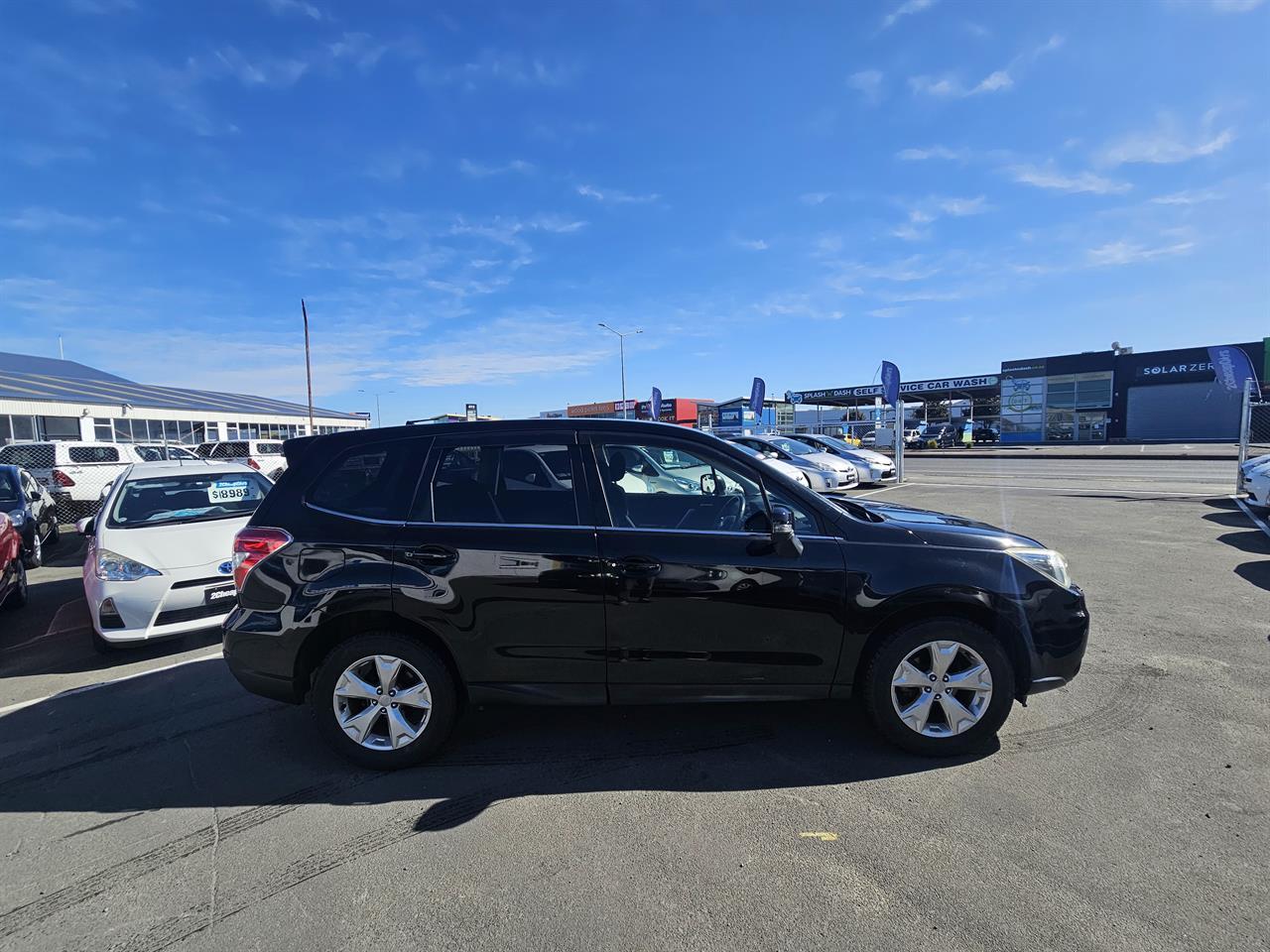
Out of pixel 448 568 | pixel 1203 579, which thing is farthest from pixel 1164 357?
pixel 448 568

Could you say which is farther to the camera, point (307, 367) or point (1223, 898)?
point (307, 367)

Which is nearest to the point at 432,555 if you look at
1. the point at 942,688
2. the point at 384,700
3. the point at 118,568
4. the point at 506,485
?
the point at 506,485

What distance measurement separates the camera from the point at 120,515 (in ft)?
19.2

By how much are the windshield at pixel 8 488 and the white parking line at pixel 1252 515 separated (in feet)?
57.7

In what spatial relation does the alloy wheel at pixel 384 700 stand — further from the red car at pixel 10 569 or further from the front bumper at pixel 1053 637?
the red car at pixel 10 569

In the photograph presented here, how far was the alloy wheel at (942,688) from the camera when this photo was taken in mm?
3273

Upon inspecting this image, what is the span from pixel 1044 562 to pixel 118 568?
6.62m

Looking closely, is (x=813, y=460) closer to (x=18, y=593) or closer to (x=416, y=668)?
(x=416, y=668)

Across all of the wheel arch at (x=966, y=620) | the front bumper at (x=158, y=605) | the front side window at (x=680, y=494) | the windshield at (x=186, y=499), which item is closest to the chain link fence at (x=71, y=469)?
the windshield at (x=186, y=499)

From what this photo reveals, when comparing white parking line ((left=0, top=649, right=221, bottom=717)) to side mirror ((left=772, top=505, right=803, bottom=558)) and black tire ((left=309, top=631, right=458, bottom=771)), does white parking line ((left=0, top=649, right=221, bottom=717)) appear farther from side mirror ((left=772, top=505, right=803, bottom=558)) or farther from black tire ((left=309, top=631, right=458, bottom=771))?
side mirror ((left=772, top=505, right=803, bottom=558))

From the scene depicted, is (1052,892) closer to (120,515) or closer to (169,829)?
(169,829)

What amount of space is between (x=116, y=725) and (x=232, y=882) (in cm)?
217

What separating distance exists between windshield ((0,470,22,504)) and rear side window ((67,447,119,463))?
646cm

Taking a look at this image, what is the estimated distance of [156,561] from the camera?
520 cm
